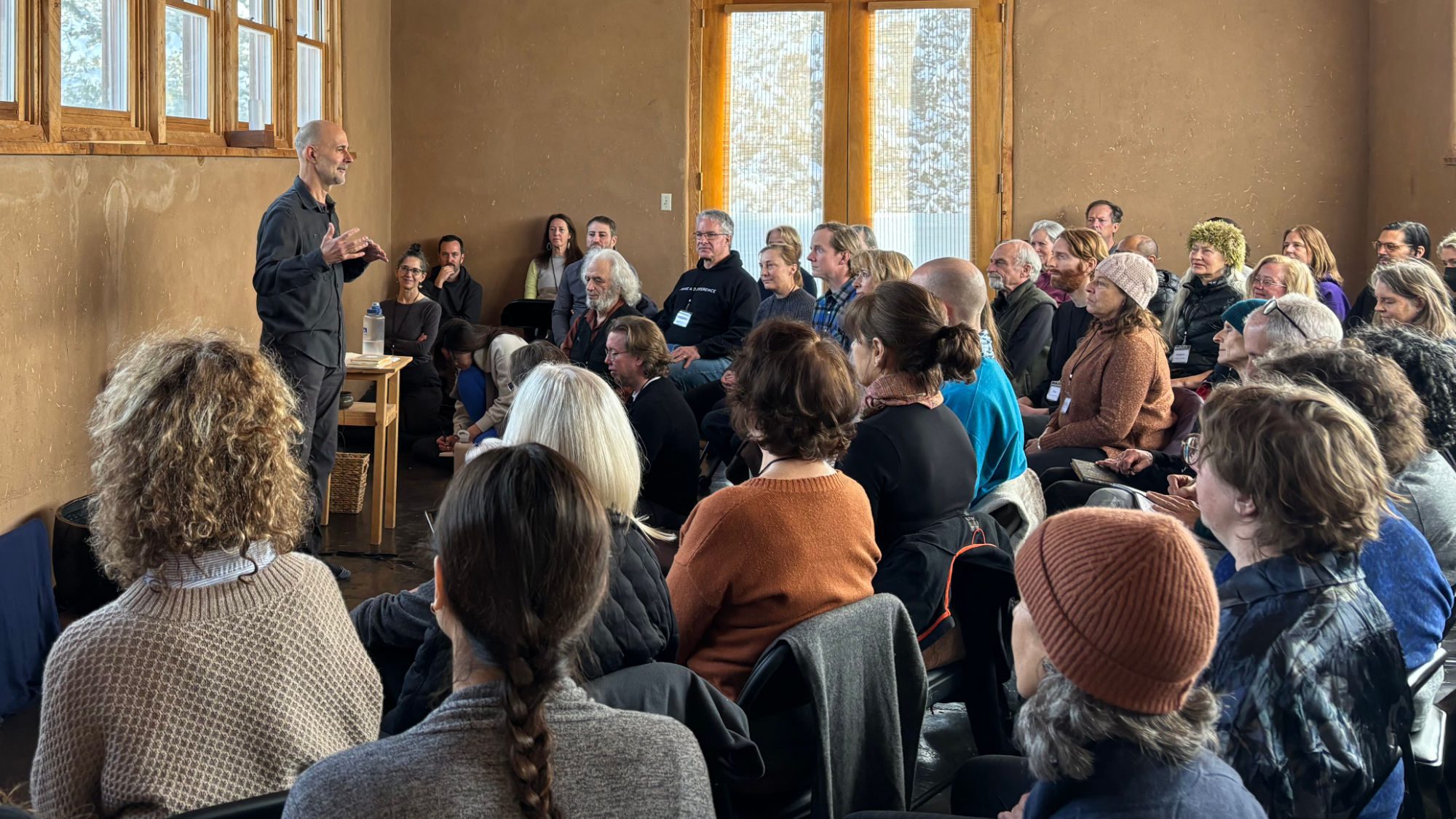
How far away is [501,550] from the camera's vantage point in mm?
1187

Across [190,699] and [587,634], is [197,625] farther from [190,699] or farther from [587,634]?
[587,634]

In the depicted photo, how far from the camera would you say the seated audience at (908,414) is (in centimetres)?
275

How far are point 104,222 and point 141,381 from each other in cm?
357

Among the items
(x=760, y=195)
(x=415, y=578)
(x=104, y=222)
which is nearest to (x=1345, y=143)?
(x=760, y=195)

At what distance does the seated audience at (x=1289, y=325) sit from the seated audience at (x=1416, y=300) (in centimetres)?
49

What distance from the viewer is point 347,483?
5871 mm

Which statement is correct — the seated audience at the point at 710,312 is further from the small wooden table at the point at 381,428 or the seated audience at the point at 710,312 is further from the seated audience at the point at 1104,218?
the seated audience at the point at 1104,218

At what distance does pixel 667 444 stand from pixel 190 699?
2.52m

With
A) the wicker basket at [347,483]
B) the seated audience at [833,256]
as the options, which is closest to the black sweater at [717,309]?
the seated audience at [833,256]

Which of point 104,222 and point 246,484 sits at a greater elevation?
point 104,222

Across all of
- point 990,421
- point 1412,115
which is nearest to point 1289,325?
point 990,421

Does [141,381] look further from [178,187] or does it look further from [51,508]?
[178,187]

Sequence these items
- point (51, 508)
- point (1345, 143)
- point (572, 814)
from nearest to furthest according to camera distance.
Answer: point (572, 814) → point (51, 508) → point (1345, 143)

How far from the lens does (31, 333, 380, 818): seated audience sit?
155 cm
